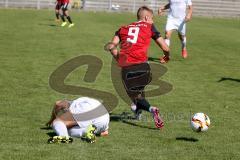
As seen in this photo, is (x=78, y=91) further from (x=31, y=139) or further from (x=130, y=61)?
(x=31, y=139)

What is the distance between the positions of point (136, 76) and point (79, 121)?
5.64ft

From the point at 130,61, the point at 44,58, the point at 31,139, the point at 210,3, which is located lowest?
the point at 210,3

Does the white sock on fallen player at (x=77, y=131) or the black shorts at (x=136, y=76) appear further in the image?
the black shorts at (x=136, y=76)

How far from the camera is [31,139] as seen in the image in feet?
27.8

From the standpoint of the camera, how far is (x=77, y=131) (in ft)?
28.1

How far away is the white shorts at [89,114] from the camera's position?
8.62 meters

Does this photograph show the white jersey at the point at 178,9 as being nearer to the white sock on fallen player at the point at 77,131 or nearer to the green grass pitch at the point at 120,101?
the green grass pitch at the point at 120,101

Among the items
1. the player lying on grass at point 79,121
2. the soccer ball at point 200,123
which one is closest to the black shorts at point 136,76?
the player lying on grass at point 79,121

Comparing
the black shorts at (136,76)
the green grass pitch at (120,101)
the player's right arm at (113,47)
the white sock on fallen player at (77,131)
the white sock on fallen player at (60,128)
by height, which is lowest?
the green grass pitch at (120,101)

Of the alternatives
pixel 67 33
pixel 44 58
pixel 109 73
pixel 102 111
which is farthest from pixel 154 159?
pixel 67 33

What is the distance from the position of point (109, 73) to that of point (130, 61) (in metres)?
6.55

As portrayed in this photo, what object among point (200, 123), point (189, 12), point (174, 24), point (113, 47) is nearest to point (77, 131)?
point (113, 47)

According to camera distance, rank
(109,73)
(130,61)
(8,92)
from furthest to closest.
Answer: (109,73) < (8,92) < (130,61)

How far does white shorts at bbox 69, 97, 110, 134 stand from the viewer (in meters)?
8.62
